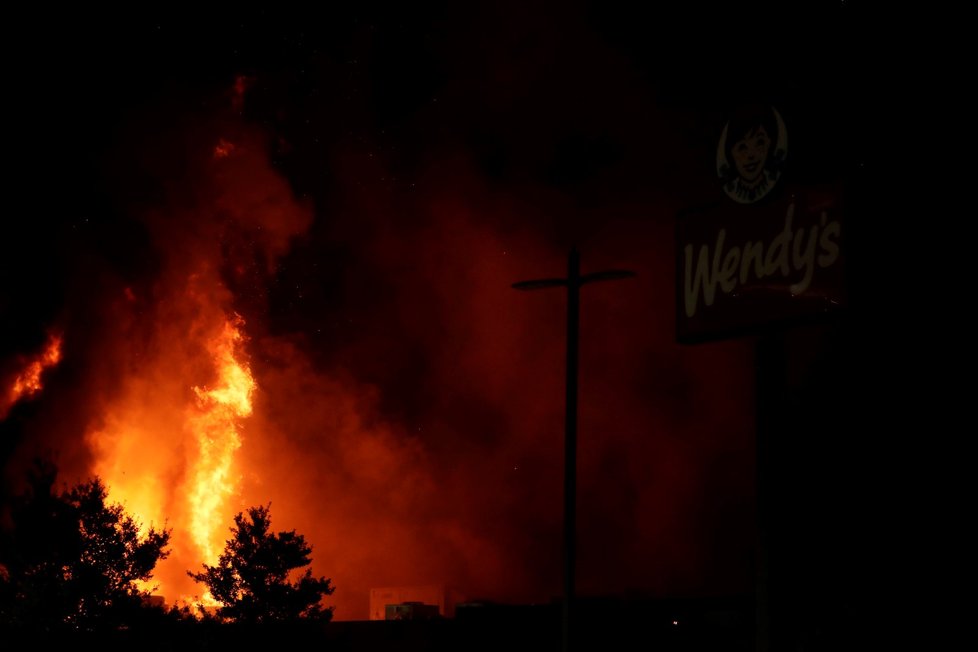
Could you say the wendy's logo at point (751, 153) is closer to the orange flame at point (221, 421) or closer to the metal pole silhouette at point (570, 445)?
the metal pole silhouette at point (570, 445)

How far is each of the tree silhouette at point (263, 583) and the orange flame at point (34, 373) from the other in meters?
34.4

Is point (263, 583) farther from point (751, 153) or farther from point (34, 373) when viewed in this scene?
point (34, 373)

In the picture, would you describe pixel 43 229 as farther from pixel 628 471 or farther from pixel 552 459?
pixel 628 471

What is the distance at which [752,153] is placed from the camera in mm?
14469

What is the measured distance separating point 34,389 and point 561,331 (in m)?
30.2

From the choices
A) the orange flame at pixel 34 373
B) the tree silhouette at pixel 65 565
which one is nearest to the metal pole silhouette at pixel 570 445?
the tree silhouette at pixel 65 565

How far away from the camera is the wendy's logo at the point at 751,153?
1412cm

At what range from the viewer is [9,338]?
6625 cm

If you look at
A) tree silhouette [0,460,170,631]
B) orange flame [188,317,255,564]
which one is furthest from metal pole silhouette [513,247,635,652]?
orange flame [188,317,255,564]

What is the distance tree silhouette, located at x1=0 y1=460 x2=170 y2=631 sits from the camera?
32.2 metres

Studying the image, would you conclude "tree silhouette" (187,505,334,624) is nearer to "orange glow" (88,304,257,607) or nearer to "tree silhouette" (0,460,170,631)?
"tree silhouette" (0,460,170,631)

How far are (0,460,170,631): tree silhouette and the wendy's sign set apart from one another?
2320 centimetres

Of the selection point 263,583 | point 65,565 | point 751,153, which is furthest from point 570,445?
point 65,565

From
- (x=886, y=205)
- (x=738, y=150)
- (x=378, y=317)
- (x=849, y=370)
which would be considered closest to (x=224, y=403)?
(x=378, y=317)
